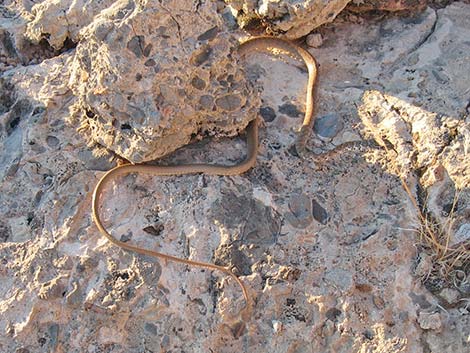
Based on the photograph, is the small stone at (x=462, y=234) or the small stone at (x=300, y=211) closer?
the small stone at (x=462, y=234)

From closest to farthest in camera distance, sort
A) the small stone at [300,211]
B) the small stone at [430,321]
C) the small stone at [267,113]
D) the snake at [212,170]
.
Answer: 1. the small stone at [430,321]
2. the snake at [212,170]
3. the small stone at [300,211]
4. the small stone at [267,113]

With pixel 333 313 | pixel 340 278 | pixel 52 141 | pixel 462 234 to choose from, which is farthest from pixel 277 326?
pixel 52 141

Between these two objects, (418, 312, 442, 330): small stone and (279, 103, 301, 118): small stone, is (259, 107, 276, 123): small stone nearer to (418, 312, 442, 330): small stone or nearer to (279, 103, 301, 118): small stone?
(279, 103, 301, 118): small stone

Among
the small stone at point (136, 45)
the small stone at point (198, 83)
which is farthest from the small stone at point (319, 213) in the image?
the small stone at point (136, 45)

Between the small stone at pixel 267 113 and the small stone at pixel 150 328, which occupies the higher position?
the small stone at pixel 267 113

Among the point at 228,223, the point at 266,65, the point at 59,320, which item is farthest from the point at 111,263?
the point at 266,65

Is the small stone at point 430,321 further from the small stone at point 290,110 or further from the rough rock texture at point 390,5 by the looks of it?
the rough rock texture at point 390,5
